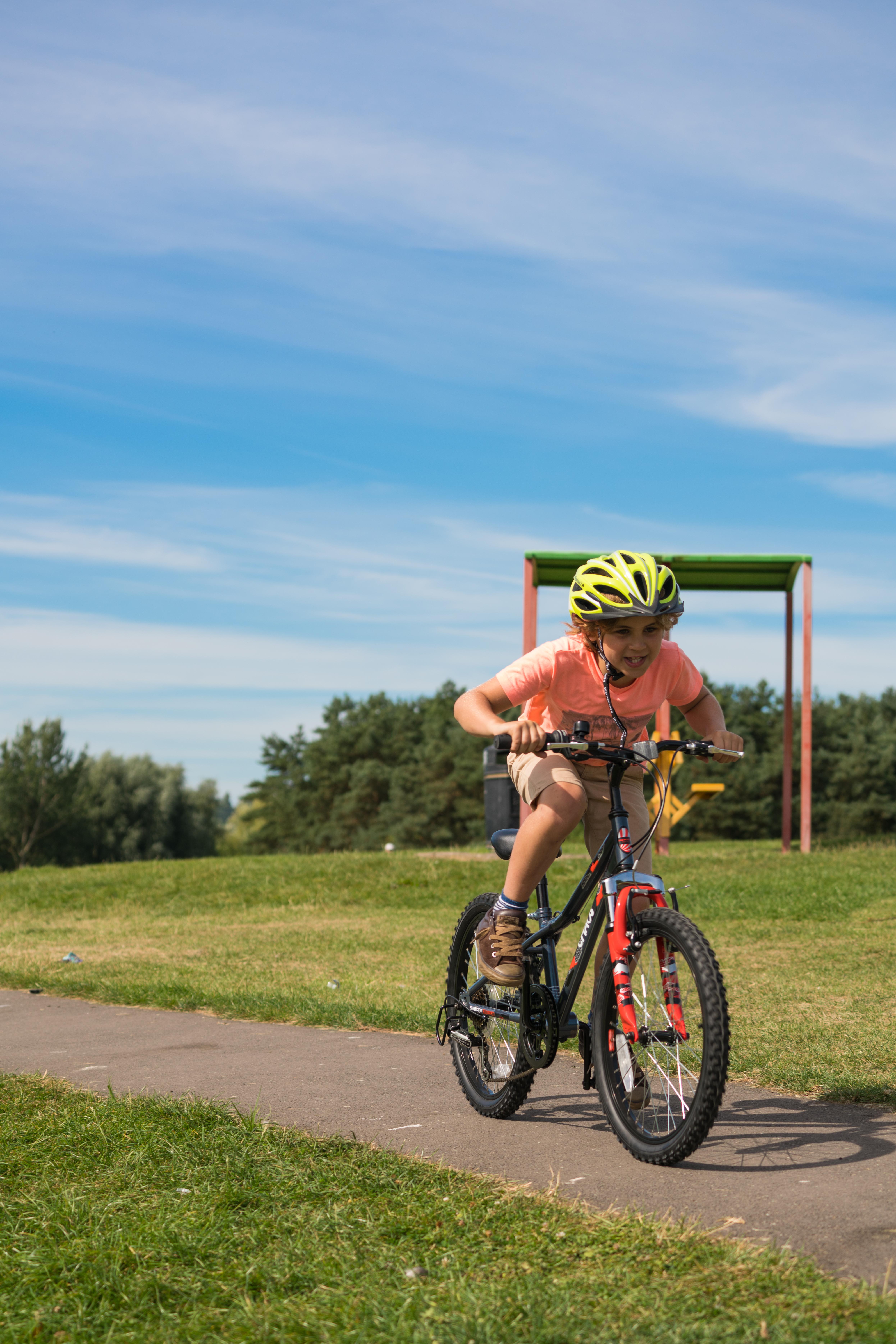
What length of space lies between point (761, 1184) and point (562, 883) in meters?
9.27

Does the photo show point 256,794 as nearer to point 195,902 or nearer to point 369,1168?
point 195,902

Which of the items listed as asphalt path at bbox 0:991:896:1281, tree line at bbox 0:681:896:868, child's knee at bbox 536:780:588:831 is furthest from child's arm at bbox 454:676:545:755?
tree line at bbox 0:681:896:868

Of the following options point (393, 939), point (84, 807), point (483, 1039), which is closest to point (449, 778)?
point (84, 807)

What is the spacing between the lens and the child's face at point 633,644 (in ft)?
13.9

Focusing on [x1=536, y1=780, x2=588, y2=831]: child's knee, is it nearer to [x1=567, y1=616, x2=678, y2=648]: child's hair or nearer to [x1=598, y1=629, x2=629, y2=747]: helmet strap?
[x1=598, y1=629, x2=629, y2=747]: helmet strap

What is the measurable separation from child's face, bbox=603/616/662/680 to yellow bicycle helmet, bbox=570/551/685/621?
2.5 inches

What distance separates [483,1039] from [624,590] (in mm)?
1881

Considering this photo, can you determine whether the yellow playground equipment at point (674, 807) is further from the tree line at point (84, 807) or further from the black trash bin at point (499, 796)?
the tree line at point (84, 807)

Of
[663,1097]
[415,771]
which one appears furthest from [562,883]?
[415,771]

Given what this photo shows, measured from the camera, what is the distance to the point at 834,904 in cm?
1089

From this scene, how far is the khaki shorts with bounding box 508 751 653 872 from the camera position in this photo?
4.31 metres

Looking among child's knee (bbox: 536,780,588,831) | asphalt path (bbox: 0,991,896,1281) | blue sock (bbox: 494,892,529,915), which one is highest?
child's knee (bbox: 536,780,588,831)

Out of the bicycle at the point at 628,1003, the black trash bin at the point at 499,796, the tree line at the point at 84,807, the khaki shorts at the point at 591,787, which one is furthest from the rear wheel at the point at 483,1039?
the tree line at the point at 84,807

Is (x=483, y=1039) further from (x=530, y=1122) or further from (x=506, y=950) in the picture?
(x=506, y=950)
